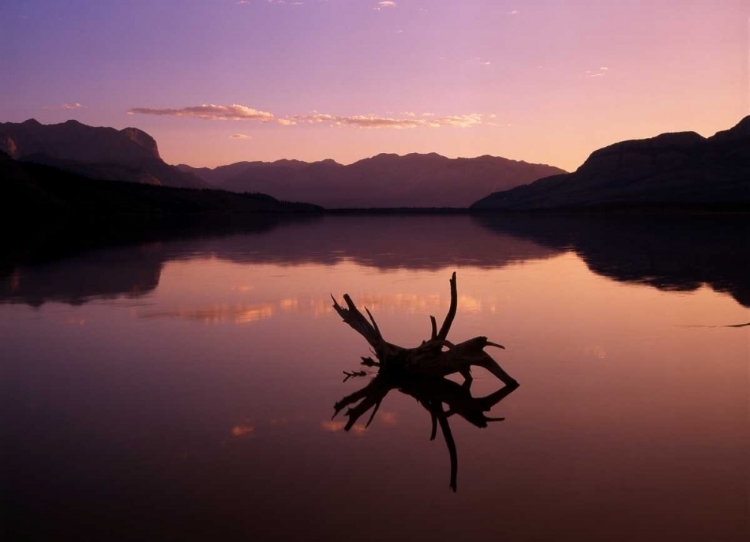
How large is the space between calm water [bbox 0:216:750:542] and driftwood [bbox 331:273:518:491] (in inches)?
11.1

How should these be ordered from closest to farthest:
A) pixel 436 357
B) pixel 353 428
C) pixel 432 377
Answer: pixel 353 428 < pixel 436 357 < pixel 432 377

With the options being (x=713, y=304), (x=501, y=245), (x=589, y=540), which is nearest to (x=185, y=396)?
(x=589, y=540)

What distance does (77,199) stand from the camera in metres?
138

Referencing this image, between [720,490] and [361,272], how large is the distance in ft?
83.1

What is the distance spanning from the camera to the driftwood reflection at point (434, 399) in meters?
10.9

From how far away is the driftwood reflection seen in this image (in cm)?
1091

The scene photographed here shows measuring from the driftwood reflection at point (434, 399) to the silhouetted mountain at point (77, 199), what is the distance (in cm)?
9097

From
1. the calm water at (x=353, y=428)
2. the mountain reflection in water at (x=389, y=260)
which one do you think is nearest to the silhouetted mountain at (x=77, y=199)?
the mountain reflection in water at (x=389, y=260)

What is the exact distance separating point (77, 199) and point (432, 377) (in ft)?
453

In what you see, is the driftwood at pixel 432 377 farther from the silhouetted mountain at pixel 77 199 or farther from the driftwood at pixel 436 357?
the silhouetted mountain at pixel 77 199

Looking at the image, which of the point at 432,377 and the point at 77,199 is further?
the point at 77,199

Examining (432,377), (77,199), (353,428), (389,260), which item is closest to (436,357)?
(432,377)

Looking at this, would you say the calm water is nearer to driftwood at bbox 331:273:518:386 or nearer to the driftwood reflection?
the driftwood reflection

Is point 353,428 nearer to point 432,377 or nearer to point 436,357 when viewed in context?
point 436,357
